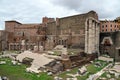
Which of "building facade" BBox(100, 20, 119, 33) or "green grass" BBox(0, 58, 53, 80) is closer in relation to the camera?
"green grass" BBox(0, 58, 53, 80)

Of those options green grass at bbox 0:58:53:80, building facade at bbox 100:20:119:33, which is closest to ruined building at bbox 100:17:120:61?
green grass at bbox 0:58:53:80

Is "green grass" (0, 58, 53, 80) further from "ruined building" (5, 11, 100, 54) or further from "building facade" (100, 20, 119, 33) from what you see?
"building facade" (100, 20, 119, 33)

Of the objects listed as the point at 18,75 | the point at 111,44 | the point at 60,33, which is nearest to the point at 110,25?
the point at 60,33

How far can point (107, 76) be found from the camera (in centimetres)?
1842

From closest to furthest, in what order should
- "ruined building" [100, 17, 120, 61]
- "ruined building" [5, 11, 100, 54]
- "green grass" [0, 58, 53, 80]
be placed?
"green grass" [0, 58, 53, 80] < "ruined building" [100, 17, 120, 61] < "ruined building" [5, 11, 100, 54]

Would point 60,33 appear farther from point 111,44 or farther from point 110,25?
point 110,25

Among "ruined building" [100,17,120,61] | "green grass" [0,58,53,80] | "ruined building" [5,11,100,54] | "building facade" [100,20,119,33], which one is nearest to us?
"green grass" [0,58,53,80]

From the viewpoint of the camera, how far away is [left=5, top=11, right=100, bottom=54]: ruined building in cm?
2854

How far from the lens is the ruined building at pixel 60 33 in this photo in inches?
1124

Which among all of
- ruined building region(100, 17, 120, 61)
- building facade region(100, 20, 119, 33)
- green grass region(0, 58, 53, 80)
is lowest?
green grass region(0, 58, 53, 80)

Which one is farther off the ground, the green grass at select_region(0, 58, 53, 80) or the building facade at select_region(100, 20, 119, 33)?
the building facade at select_region(100, 20, 119, 33)

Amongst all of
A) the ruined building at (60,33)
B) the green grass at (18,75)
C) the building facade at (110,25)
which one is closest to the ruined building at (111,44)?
the ruined building at (60,33)

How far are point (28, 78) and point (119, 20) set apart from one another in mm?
44020

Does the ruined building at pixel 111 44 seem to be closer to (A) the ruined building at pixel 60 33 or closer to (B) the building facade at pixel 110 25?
(A) the ruined building at pixel 60 33
